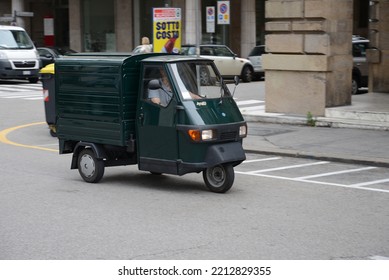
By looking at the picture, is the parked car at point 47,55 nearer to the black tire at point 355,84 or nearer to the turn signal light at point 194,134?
the black tire at point 355,84

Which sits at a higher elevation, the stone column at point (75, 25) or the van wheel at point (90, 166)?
the stone column at point (75, 25)

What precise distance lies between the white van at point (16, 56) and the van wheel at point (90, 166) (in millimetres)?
22043

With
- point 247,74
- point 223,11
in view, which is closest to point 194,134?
point 223,11

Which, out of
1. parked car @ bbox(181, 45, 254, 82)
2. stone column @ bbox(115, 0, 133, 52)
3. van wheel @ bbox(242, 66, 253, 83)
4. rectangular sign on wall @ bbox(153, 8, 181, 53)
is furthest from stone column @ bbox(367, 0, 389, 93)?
stone column @ bbox(115, 0, 133, 52)

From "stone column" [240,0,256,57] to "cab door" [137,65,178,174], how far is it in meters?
33.7

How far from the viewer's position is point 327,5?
58.5 ft

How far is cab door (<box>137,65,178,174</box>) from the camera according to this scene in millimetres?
10828

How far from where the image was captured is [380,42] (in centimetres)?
2155

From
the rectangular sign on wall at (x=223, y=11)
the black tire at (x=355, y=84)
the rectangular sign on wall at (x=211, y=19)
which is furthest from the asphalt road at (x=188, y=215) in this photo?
the rectangular sign on wall at (x=211, y=19)

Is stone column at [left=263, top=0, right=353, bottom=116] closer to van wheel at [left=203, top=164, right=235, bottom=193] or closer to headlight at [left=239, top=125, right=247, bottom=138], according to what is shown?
headlight at [left=239, top=125, right=247, bottom=138]

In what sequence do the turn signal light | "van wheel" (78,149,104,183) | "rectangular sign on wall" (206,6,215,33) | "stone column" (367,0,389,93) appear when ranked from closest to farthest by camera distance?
1. the turn signal light
2. "van wheel" (78,149,104,183)
3. "stone column" (367,0,389,93)
4. "rectangular sign on wall" (206,6,215,33)

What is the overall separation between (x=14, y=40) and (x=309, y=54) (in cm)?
1916

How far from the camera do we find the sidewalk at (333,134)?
1427 cm

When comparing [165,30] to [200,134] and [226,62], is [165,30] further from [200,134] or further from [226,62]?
[226,62]
